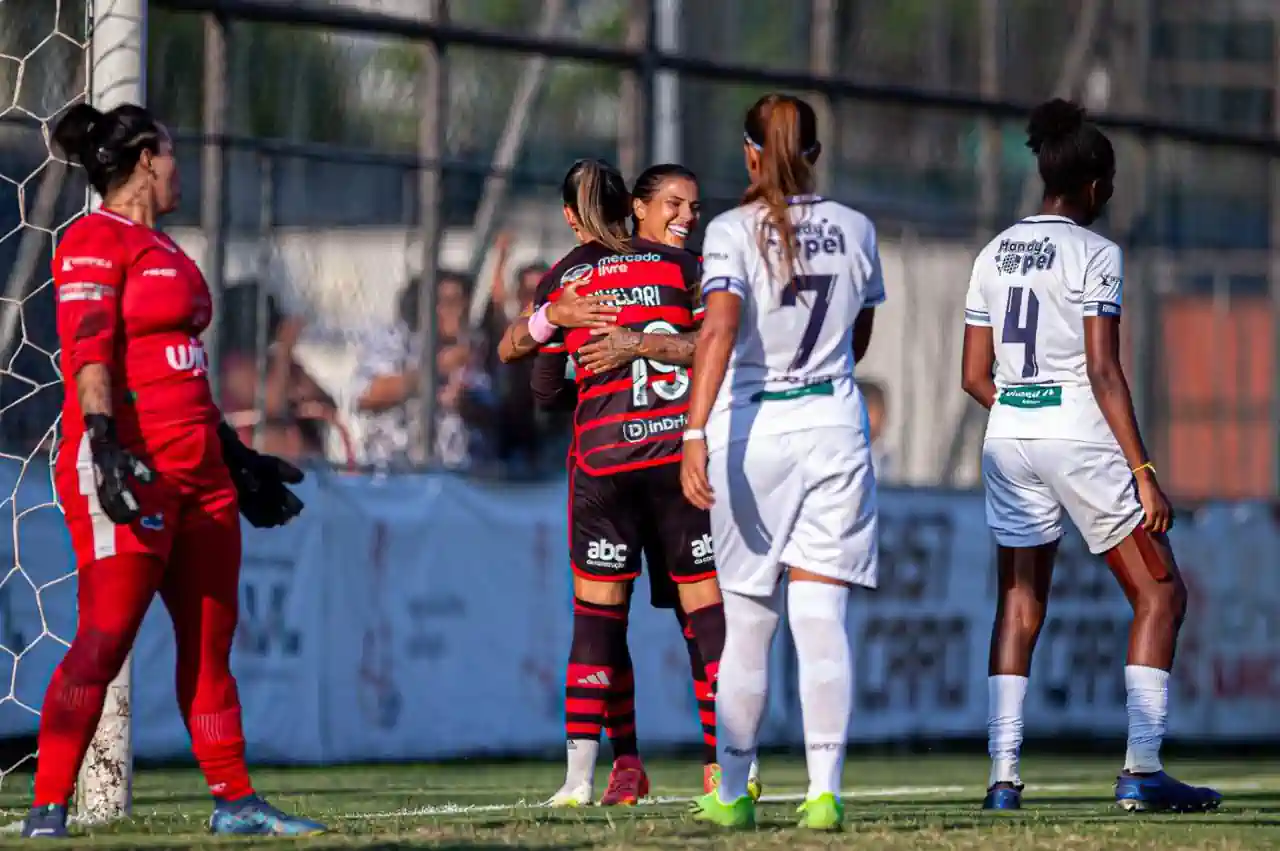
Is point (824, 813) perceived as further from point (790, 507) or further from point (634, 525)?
point (634, 525)

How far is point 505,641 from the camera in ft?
38.2

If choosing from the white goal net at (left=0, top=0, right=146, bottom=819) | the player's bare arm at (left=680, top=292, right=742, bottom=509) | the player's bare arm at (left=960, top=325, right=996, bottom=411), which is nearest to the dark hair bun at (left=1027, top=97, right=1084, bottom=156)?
the player's bare arm at (left=960, top=325, right=996, bottom=411)

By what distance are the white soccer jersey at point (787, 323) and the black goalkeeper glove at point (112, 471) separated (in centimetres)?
147

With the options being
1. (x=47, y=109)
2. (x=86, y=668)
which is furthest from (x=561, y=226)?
(x=86, y=668)

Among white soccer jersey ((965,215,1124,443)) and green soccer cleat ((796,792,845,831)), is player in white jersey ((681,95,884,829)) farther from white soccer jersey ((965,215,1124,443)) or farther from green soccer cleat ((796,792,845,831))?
white soccer jersey ((965,215,1124,443))

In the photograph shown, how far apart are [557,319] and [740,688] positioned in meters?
1.72

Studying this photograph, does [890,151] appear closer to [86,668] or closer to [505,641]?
[505,641]

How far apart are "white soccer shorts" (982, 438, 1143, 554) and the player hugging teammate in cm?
92

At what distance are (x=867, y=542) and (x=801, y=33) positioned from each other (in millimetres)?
8462

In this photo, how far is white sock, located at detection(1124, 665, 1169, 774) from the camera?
7535 mm

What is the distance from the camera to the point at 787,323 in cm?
632

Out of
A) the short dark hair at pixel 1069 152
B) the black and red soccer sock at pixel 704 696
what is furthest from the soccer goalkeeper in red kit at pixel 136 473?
the short dark hair at pixel 1069 152

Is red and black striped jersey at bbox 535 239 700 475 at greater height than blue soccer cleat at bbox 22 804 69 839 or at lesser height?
greater


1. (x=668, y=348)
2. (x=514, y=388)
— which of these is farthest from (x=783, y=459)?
(x=514, y=388)
